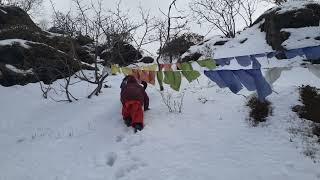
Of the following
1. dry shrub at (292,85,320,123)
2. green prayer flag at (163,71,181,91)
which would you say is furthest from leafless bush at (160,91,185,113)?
dry shrub at (292,85,320,123)

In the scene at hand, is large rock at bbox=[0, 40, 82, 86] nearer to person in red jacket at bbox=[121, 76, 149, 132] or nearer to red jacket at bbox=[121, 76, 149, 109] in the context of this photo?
red jacket at bbox=[121, 76, 149, 109]

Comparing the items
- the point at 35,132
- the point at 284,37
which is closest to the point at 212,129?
the point at 35,132

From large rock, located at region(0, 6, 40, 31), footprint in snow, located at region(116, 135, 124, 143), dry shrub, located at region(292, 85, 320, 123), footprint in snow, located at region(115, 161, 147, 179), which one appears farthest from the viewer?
large rock, located at region(0, 6, 40, 31)

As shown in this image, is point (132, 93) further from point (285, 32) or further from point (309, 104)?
point (285, 32)

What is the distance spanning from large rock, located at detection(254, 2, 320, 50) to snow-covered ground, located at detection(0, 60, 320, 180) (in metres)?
5.37

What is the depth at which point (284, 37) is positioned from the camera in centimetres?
1694

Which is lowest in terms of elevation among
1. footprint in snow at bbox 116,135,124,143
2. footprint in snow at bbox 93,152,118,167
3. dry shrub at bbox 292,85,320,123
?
footprint in snow at bbox 93,152,118,167

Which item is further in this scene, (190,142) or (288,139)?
(190,142)

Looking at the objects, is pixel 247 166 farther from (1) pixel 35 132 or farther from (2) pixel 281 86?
(1) pixel 35 132

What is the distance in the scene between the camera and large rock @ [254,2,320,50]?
17.2 m


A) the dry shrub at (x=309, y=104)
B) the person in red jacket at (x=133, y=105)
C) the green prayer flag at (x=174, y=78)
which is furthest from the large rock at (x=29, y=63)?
the dry shrub at (x=309, y=104)

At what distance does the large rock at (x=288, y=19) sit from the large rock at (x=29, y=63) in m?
8.67

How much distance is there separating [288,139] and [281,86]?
118 inches

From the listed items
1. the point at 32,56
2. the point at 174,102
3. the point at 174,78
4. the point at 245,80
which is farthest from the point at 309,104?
the point at 32,56
